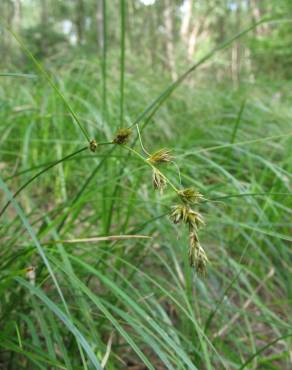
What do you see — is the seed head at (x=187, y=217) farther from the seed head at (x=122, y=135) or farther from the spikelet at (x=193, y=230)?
the seed head at (x=122, y=135)

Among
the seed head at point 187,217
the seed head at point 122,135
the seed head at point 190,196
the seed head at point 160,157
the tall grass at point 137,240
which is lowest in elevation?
the tall grass at point 137,240

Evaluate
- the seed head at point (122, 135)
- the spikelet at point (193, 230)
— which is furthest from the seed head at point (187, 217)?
the seed head at point (122, 135)

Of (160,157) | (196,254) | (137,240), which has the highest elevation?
(160,157)

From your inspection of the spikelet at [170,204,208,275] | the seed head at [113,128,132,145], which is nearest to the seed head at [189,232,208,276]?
the spikelet at [170,204,208,275]

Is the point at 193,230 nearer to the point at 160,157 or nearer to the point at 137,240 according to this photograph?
the point at 160,157

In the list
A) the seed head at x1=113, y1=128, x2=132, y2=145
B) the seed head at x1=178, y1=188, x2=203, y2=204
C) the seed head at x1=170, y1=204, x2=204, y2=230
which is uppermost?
the seed head at x1=113, y1=128, x2=132, y2=145

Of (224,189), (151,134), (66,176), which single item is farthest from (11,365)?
(151,134)

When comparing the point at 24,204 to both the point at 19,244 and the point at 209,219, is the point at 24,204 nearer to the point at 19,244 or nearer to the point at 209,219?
the point at 19,244

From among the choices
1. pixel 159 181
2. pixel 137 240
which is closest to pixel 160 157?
pixel 159 181

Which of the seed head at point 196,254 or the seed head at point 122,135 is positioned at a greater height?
the seed head at point 122,135

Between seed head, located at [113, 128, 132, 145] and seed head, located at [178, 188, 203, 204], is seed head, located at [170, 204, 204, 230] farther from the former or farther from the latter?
seed head, located at [113, 128, 132, 145]
